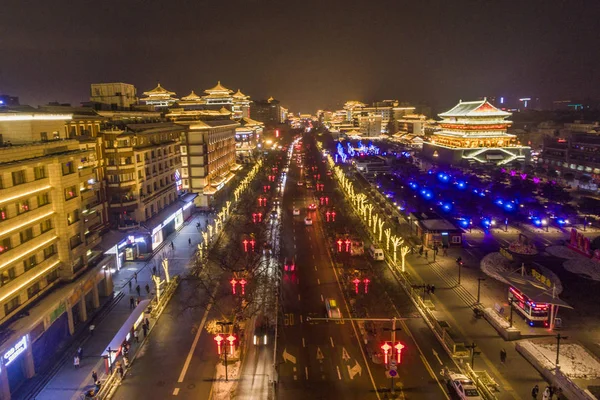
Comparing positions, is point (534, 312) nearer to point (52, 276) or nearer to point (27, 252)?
point (52, 276)

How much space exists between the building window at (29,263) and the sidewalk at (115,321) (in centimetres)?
637

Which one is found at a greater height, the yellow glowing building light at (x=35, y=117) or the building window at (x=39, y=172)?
the yellow glowing building light at (x=35, y=117)

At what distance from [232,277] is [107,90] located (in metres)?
51.6

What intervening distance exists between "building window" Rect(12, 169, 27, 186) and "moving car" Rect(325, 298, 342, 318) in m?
23.8

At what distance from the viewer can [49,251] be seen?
32.6 metres

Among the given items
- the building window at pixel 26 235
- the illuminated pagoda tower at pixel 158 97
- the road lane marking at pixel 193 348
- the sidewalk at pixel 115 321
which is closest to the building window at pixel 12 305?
the building window at pixel 26 235

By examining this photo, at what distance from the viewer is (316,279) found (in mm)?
44156

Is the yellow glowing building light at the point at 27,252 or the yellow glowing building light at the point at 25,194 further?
the yellow glowing building light at the point at 25,194

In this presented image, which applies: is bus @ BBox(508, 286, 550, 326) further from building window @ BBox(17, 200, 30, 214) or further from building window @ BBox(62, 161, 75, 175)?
building window @ BBox(17, 200, 30, 214)

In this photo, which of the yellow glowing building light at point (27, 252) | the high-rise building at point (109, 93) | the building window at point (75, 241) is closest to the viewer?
the yellow glowing building light at point (27, 252)

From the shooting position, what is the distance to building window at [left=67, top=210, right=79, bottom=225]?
34.1 meters

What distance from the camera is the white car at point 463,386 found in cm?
2433

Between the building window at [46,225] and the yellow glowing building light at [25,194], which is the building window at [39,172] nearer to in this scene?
the yellow glowing building light at [25,194]

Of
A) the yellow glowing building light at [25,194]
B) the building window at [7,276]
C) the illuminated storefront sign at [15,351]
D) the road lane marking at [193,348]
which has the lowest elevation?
the road lane marking at [193,348]
